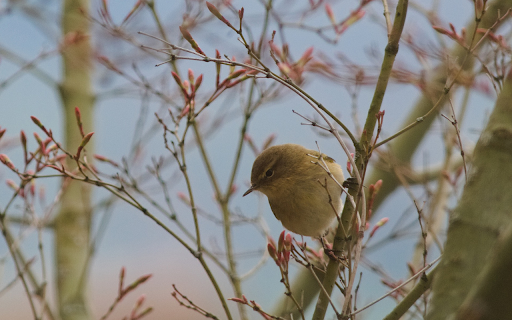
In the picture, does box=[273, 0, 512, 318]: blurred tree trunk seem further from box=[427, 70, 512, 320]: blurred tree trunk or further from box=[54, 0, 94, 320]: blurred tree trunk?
box=[427, 70, 512, 320]: blurred tree trunk

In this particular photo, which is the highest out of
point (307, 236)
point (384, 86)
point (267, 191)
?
point (267, 191)

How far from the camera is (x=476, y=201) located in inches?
47.6

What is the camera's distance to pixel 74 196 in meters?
3.95

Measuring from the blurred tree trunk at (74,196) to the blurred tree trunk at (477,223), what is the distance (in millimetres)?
2569

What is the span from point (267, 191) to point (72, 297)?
1715 millimetres

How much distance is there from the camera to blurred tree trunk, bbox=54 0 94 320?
3.48 metres

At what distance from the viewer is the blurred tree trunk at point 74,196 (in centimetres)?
348

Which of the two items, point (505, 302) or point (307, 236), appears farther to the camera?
point (307, 236)

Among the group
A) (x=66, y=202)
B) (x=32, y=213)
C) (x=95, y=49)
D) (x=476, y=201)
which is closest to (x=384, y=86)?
(x=476, y=201)

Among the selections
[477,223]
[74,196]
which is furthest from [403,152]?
[477,223]

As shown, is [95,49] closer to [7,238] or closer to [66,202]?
[66,202]

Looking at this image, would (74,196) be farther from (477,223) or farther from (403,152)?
(477,223)

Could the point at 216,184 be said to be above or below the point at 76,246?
below

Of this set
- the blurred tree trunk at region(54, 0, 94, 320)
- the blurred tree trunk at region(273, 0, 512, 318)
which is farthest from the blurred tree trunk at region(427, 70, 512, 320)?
the blurred tree trunk at region(54, 0, 94, 320)
